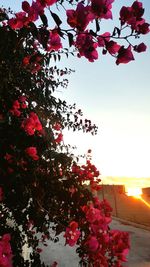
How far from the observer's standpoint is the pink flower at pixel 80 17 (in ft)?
5.41

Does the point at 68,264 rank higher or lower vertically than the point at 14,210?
lower

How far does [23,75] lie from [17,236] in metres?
2.37

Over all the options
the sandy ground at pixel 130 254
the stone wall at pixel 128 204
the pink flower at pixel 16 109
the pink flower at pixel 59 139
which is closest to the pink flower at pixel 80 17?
the pink flower at pixel 16 109

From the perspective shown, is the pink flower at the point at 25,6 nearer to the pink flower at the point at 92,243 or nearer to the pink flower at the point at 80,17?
the pink flower at the point at 80,17

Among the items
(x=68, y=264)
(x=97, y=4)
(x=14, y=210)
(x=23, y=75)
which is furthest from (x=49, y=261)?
(x=97, y=4)

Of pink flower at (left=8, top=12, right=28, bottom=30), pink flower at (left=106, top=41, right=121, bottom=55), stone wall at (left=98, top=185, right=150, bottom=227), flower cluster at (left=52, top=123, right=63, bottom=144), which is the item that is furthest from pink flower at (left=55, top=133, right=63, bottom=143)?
stone wall at (left=98, top=185, right=150, bottom=227)

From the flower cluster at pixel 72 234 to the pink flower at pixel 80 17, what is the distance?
7.07ft

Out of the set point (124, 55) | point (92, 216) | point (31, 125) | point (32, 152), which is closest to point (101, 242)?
point (92, 216)

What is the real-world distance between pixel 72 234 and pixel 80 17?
7.31 ft

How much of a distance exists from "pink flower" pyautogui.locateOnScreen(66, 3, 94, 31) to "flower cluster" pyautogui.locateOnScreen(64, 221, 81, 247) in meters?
2.15

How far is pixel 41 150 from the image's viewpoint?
3.91m

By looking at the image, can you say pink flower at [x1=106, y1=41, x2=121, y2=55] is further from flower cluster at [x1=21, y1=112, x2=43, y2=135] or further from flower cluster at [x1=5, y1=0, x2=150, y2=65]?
flower cluster at [x1=21, y1=112, x2=43, y2=135]

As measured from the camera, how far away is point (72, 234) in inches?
119

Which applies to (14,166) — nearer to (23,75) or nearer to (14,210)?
(14,210)
